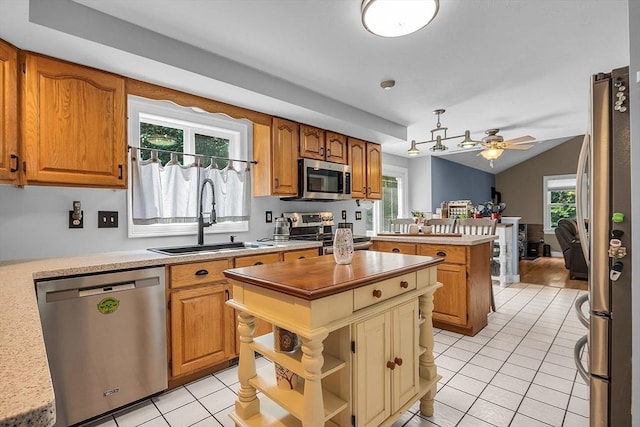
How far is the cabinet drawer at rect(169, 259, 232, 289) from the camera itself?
82.7 inches

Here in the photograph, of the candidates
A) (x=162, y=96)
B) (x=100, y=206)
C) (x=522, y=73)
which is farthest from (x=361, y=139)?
(x=100, y=206)

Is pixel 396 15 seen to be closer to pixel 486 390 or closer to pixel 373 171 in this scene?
pixel 486 390

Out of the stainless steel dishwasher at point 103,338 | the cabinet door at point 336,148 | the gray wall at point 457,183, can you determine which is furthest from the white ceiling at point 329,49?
the gray wall at point 457,183

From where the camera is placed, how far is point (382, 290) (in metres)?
1.51

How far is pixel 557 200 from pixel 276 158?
8918 millimetres

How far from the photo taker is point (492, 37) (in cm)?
216

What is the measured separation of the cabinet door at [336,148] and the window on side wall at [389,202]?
63.7 inches

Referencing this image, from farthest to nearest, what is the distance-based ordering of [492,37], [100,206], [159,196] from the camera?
[159,196] < [100,206] < [492,37]

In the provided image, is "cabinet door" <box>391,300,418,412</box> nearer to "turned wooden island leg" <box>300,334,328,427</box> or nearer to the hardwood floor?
"turned wooden island leg" <box>300,334,328,427</box>

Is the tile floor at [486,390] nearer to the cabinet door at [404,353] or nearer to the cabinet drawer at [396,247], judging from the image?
the cabinet door at [404,353]

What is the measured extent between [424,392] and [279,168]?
2.27 metres

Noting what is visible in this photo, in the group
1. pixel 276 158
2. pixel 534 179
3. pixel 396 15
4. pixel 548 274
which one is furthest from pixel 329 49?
pixel 534 179

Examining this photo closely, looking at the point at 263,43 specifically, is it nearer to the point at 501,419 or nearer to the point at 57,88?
the point at 57,88

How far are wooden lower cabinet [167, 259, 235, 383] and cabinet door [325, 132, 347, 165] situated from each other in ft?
6.35
